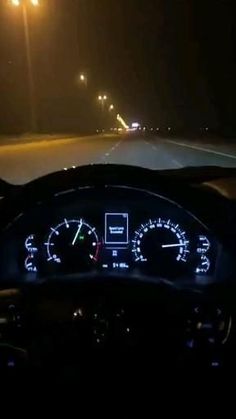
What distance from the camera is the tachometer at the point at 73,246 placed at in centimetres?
430

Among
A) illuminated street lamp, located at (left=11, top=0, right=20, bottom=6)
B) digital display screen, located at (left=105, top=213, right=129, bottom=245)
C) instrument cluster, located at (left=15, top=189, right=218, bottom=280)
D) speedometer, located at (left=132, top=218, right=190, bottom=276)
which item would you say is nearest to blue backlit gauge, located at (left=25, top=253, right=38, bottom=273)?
instrument cluster, located at (left=15, top=189, right=218, bottom=280)

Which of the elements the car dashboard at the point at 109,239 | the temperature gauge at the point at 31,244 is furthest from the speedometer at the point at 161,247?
the temperature gauge at the point at 31,244

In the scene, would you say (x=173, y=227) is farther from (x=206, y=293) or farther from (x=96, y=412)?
(x=96, y=412)

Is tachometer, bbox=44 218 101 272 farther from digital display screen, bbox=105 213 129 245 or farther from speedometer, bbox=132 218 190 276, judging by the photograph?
speedometer, bbox=132 218 190 276

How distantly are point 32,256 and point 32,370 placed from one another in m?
0.98

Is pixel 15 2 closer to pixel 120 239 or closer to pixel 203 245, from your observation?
pixel 120 239

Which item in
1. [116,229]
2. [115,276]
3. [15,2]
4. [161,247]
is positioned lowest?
[115,276]

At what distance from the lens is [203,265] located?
14.1ft

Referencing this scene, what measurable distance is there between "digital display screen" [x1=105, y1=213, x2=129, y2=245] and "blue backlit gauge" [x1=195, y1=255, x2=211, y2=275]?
45cm

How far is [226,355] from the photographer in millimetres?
3586

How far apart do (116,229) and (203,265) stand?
564 millimetres

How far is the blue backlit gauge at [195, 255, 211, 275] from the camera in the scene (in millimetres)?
4264

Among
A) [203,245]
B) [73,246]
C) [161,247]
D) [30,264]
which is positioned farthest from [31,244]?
[203,245]

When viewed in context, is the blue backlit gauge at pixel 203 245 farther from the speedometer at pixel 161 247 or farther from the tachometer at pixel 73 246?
the tachometer at pixel 73 246
